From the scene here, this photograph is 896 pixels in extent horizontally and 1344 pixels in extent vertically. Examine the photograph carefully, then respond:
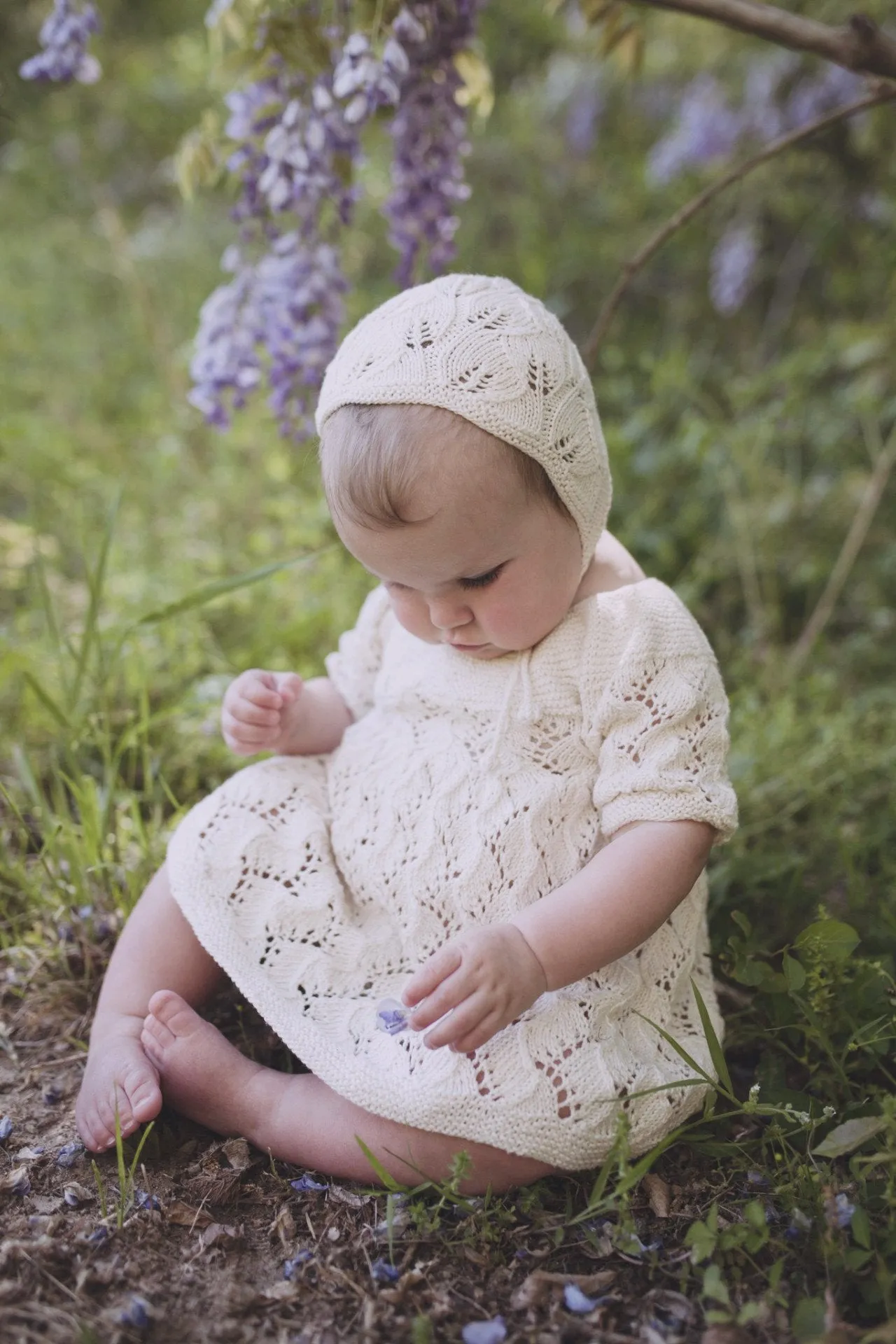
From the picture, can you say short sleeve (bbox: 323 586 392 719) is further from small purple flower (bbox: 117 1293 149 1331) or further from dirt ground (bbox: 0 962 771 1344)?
small purple flower (bbox: 117 1293 149 1331)

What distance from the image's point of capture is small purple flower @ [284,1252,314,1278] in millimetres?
1401

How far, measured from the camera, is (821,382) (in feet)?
14.7

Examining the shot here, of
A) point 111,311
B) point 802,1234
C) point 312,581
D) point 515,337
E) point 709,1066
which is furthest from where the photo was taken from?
point 111,311

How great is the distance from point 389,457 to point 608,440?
2.03 metres

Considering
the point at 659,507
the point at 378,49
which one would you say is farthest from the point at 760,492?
the point at 378,49

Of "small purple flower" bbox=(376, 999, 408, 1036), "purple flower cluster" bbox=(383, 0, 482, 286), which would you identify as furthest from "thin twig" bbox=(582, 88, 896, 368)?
"small purple flower" bbox=(376, 999, 408, 1036)

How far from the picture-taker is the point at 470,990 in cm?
140

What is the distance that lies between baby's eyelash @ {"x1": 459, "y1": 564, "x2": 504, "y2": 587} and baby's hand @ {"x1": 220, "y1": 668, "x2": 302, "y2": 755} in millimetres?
451

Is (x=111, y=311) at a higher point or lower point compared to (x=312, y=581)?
higher

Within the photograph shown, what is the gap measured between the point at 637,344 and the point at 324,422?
11.8 ft

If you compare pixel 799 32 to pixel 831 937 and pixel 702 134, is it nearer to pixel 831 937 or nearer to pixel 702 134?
pixel 831 937

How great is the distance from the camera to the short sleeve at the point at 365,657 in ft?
6.70

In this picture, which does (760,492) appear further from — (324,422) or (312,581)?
(324,422)

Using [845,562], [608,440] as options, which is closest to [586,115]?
[608,440]
